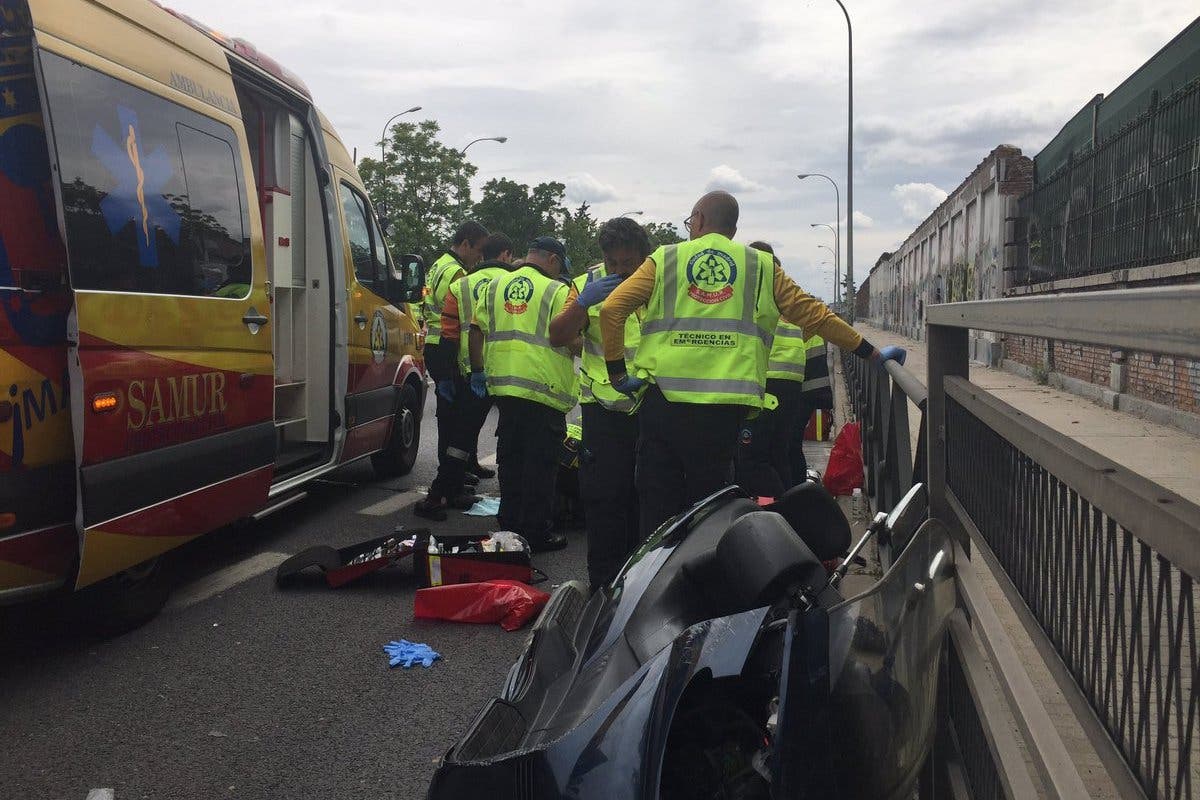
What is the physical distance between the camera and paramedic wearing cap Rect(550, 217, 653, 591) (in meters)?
4.88

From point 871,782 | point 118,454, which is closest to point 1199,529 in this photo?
point 871,782

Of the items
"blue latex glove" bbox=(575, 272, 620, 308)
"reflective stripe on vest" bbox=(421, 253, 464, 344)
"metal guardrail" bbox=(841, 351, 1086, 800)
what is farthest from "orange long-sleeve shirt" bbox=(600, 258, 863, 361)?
"reflective stripe on vest" bbox=(421, 253, 464, 344)

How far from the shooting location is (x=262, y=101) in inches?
268

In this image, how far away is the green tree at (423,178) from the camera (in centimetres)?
4144

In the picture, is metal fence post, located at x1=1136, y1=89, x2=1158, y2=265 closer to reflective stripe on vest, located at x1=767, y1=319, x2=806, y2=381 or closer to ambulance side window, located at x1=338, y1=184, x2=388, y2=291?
reflective stripe on vest, located at x1=767, y1=319, x2=806, y2=381

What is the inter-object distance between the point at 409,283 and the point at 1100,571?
7.14 meters

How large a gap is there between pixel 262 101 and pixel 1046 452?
6.22m

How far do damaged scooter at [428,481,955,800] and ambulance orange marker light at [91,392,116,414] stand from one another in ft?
7.95

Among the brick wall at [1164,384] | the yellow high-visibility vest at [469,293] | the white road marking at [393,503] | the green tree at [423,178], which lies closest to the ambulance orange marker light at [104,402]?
the yellow high-visibility vest at [469,293]

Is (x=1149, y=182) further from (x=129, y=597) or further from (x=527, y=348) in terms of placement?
(x=129, y=597)

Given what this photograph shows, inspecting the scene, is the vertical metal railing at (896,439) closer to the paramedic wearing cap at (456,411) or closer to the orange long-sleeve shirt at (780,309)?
the orange long-sleeve shirt at (780,309)

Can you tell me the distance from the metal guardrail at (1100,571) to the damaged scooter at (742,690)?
0.17m

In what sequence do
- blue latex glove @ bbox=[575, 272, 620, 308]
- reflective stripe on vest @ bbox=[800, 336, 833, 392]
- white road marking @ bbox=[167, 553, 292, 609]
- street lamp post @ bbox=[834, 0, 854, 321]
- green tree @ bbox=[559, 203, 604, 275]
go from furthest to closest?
green tree @ bbox=[559, 203, 604, 275], street lamp post @ bbox=[834, 0, 854, 321], reflective stripe on vest @ bbox=[800, 336, 833, 392], white road marking @ bbox=[167, 553, 292, 609], blue latex glove @ bbox=[575, 272, 620, 308]

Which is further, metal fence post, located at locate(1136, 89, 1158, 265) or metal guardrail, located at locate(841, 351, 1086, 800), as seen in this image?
metal fence post, located at locate(1136, 89, 1158, 265)
